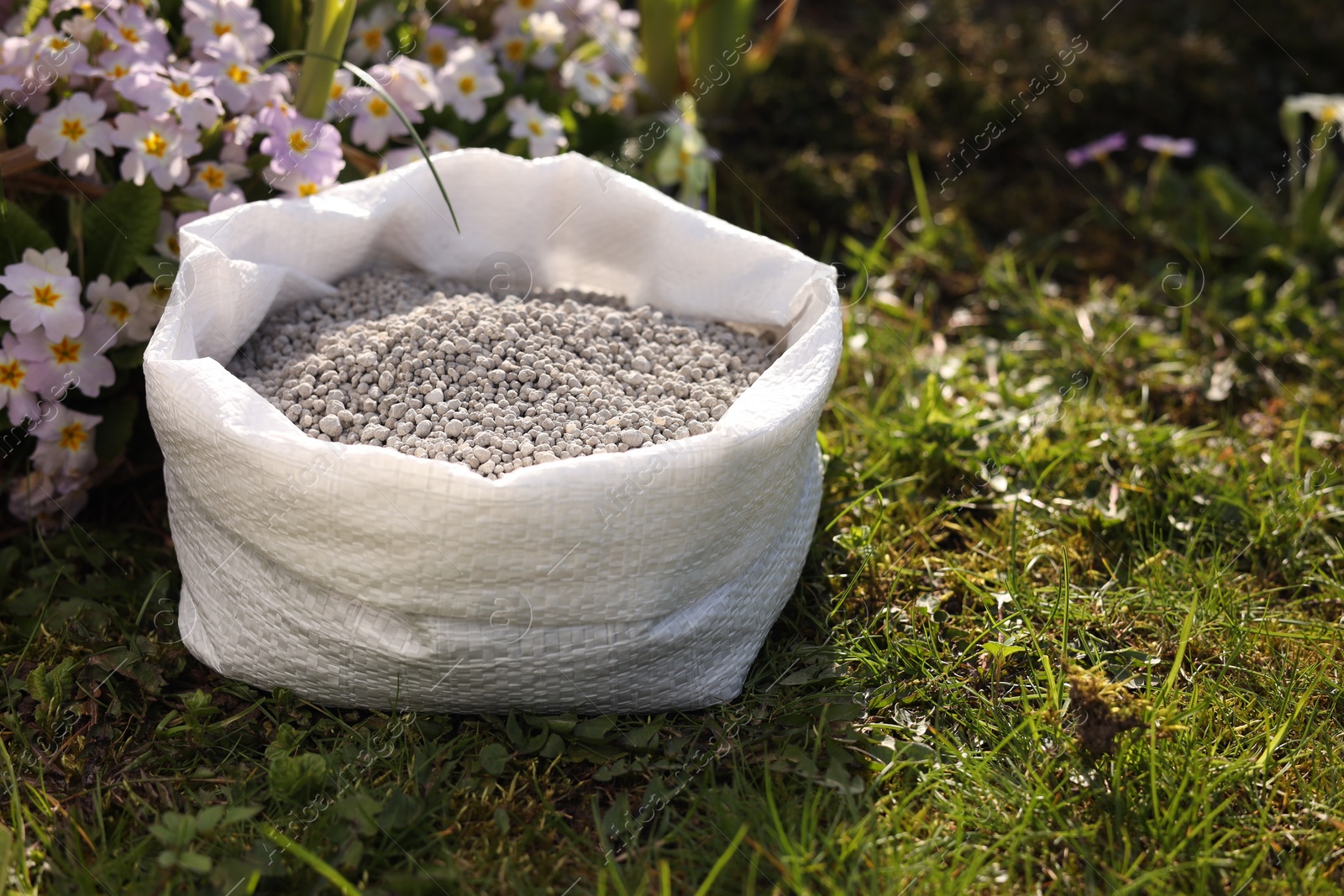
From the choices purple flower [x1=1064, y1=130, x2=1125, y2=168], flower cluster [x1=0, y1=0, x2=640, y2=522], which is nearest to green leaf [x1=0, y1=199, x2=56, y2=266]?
flower cluster [x1=0, y1=0, x2=640, y2=522]

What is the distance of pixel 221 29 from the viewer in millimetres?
1875

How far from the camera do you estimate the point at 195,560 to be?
1510 millimetres

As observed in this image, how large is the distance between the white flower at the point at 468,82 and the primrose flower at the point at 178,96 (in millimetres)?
465

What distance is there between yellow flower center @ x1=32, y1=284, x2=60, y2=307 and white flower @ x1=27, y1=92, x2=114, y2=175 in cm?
22

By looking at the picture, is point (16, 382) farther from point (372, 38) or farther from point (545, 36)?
point (545, 36)

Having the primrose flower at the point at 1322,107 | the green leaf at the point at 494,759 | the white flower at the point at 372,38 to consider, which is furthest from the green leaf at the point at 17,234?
the primrose flower at the point at 1322,107

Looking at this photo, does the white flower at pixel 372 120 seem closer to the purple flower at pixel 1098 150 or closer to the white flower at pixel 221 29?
the white flower at pixel 221 29

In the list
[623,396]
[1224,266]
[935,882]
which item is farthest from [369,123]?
[1224,266]

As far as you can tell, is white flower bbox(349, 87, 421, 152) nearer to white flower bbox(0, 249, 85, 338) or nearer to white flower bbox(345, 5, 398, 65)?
white flower bbox(345, 5, 398, 65)

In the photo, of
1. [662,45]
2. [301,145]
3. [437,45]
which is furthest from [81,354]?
[662,45]

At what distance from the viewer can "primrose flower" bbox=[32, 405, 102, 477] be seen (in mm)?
1689

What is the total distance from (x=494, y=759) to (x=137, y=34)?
4.46 feet

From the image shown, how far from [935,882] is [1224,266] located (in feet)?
6.80

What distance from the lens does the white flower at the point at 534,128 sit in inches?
85.3
